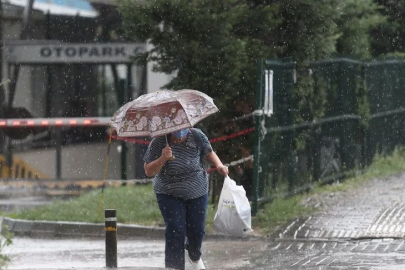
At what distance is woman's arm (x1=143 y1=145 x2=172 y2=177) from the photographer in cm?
910

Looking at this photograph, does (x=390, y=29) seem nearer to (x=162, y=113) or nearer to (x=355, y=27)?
(x=355, y=27)

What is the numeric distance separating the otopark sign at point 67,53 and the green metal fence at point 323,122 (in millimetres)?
4714

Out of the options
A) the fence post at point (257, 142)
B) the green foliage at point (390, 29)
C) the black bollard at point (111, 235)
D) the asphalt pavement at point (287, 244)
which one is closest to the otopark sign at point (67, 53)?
the asphalt pavement at point (287, 244)

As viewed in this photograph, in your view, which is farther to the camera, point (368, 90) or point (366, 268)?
point (368, 90)

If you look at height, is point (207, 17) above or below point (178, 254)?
above

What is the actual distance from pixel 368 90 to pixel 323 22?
369 cm

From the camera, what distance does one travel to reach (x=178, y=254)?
9492 mm

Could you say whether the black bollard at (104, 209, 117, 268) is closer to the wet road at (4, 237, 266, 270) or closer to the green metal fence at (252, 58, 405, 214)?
the wet road at (4, 237, 266, 270)

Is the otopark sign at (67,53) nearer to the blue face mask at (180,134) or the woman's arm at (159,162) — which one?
the blue face mask at (180,134)

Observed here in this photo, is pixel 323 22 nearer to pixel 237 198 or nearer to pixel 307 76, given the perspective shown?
pixel 307 76

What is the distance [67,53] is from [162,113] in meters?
12.0

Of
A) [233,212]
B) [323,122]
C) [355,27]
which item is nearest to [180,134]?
[233,212]

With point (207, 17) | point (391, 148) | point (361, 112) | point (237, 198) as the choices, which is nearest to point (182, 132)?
point (237, 198)

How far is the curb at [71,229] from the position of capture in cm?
1405
